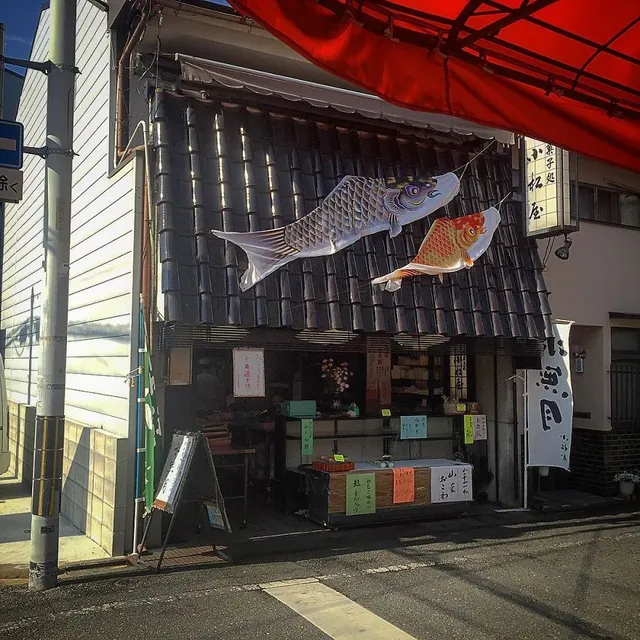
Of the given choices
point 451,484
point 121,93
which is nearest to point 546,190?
point 451,484

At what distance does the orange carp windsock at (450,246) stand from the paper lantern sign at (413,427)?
8.46 ft

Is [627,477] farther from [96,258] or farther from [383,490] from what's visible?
Answer: [96,258]

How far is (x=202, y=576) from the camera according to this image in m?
7.14

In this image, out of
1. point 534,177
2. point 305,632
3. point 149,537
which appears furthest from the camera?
point 534,177

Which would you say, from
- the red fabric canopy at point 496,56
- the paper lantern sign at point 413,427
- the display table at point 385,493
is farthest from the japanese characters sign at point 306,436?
the red fabric canopy at point 496,56

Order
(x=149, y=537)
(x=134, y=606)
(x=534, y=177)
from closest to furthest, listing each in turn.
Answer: (x=134, y=606) → (x=149, y=537) → (x=534, y=177)

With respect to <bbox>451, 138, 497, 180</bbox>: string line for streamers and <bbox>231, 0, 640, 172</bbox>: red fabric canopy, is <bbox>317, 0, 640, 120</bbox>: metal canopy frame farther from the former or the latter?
<bbox>451, 138, 497, 180</bbox>: string line for streamers

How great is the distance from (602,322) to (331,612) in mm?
8565

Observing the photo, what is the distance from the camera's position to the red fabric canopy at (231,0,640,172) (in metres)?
3.17

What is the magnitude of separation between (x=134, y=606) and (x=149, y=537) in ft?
6.15

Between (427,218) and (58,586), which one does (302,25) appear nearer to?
(58,586)

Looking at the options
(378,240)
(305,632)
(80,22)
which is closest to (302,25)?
(305,632)

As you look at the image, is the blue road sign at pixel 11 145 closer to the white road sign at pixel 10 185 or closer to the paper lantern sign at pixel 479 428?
the white road sign at pixel 10 185

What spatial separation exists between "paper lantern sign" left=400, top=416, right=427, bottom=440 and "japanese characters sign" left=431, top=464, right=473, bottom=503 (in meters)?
0.87
